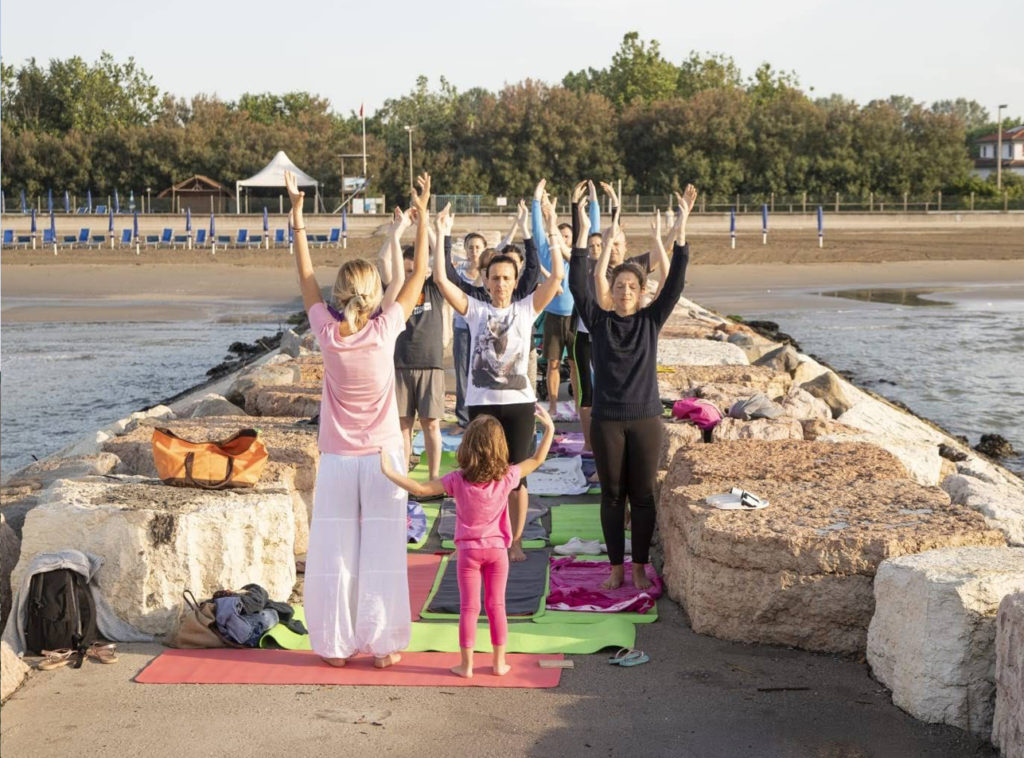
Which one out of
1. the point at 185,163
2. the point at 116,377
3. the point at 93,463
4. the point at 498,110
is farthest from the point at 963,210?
the point at 93,463

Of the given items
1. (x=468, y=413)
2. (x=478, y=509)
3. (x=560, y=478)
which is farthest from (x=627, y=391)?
A: (x=560, y=478)

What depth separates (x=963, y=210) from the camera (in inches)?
2515

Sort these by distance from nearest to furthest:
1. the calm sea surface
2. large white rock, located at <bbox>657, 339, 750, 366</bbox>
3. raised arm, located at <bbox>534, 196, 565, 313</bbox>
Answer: raised arm, located at <bbox>534, 196, 565, 313</bbox>, large white rock, located at <bbox>657, 339, 750, 366</bbox>, the calm sea surface

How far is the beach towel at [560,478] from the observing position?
10.3 metres

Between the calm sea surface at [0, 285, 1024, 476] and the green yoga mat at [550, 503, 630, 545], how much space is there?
261 inches

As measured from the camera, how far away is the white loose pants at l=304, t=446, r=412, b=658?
623 cm

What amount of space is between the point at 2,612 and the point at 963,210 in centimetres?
6268

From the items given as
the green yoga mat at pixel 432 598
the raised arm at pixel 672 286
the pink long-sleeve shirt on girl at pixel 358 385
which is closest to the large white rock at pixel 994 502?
the raised arm at pixel 672 286

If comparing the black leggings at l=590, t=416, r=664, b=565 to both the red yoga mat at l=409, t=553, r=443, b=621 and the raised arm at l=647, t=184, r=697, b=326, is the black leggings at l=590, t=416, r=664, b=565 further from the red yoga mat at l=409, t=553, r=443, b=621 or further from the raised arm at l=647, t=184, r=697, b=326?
the red yoga mat at l=409, t=553, r=443, b=621

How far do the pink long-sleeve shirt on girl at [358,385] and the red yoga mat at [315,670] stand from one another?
41.0 inches

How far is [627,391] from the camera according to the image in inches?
289

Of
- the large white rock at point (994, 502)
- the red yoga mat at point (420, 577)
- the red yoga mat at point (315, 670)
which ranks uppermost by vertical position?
the large white rock at point (994, 502)

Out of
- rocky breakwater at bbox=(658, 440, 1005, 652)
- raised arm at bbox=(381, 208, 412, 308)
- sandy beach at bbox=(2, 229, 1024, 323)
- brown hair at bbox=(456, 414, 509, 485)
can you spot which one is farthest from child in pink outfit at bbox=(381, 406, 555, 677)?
sandy beach at bbox=(2, 229, 1024, 323)

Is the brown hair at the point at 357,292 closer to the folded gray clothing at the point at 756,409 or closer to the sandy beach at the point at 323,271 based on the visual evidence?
the folded gray clothing at the point at 756,409
